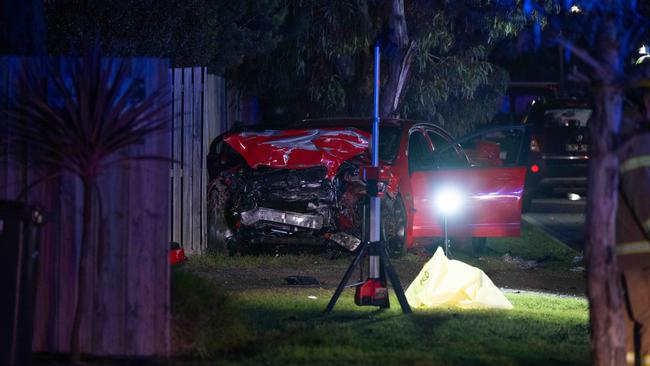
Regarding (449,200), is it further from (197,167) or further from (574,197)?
(574,197)

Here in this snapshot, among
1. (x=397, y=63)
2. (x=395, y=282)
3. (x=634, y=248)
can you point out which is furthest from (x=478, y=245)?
(x=634, y=248)

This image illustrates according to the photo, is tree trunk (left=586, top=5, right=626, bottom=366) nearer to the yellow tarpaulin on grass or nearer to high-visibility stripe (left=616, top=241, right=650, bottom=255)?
high-visibility stripe (left=616, top=241, right=650, bottom=255)

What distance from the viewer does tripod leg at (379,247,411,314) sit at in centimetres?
973

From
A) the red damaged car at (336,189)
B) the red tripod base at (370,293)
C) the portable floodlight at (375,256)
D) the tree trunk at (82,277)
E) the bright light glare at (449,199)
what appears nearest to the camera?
the tree trunk at (82,277)

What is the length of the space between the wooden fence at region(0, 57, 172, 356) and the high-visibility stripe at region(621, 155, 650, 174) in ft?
9.14

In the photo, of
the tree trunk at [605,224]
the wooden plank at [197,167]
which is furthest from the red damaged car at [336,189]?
the tree trunk at [605,224]

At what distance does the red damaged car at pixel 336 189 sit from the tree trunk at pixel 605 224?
277 inches

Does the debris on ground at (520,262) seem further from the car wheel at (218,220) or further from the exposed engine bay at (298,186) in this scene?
the car wheel at (218,220)

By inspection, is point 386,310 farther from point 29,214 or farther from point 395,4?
point 395,4

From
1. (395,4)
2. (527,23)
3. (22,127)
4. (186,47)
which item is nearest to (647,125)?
(22,127)

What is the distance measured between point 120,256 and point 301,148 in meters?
6.38

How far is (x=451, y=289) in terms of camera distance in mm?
10430

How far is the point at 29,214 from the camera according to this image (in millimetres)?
6801

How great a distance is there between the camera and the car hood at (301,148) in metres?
13.7
